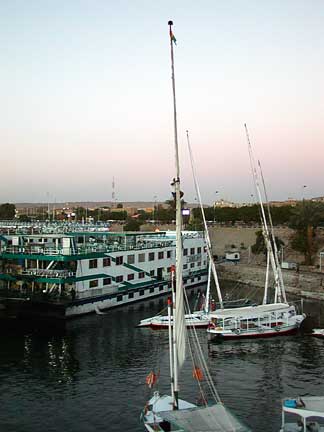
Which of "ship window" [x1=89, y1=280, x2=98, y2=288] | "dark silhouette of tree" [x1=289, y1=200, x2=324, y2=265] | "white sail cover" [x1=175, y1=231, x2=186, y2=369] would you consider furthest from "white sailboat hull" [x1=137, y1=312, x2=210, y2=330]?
"dark silhouette of tree" [x1=289, y1=200, x2=324, y2=265]

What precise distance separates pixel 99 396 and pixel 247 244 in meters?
88.2

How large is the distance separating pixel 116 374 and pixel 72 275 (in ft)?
66.6

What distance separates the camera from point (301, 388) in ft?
106

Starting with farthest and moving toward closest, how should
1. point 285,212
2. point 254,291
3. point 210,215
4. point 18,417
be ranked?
point 210,215 < point 285,212 < point 254,291 < point 18,417

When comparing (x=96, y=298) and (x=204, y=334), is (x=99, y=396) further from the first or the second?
(x=96, y=298)

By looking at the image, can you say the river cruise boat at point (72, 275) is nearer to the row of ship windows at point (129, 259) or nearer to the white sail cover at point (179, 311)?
the row of ship windows at point (129, 259)

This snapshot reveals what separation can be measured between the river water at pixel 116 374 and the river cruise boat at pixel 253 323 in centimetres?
98

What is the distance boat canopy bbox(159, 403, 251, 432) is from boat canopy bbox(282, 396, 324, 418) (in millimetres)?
2580

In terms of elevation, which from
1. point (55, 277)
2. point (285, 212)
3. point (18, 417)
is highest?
point (285, 212)

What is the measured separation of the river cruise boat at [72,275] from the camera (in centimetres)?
5262

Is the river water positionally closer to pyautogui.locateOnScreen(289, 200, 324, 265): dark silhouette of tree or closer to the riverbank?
the riverbank

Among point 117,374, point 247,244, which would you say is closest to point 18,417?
point 117,374

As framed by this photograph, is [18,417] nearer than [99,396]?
Yes

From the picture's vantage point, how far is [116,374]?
3531cm
